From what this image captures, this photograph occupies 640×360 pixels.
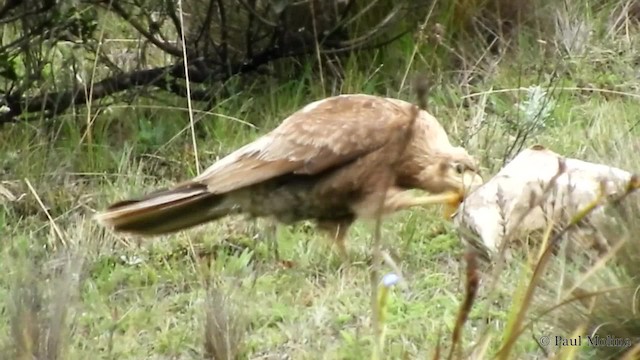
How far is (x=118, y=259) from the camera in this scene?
476 centimetres

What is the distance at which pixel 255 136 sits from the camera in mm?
5992

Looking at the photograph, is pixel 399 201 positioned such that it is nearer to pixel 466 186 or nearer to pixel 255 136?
pixel 466 186

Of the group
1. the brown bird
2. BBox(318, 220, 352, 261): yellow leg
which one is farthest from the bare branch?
BBox(318, 220, 352, 261): yellow leg

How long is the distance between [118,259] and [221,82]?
192cm

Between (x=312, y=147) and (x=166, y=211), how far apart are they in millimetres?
582

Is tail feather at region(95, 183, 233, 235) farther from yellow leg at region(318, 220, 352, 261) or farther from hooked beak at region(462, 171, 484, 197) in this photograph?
hooked beak at region(462, 171, 484, 197)

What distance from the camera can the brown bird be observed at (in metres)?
4.54

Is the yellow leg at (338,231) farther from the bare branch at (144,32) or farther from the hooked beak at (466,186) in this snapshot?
the bare branch at (144,32)

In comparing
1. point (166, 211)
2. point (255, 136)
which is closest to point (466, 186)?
point (166, 211)

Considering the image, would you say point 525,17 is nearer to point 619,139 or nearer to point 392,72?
point 392,72

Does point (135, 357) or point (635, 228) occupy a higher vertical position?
point (635, 228)

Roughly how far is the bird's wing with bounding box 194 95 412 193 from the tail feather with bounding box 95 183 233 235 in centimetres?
7

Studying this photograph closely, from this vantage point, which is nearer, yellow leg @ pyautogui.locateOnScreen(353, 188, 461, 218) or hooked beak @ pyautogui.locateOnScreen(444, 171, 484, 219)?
yellow leg @ pyautogui.locateOnScreen(353, 188, 461, 218)

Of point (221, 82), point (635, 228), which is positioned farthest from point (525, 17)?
point (635, 228)
